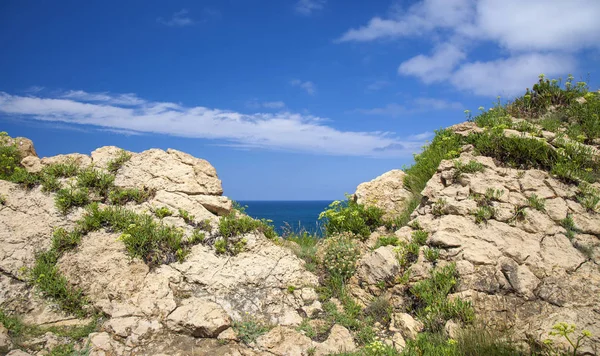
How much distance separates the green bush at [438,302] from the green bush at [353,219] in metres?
2.21

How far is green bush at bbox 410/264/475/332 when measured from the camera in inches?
239

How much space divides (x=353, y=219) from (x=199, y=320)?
427 cm

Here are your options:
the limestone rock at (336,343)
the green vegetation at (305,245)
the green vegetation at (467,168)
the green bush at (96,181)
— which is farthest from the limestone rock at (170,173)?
the green vegetation at (467,168)

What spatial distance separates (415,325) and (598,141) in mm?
7357

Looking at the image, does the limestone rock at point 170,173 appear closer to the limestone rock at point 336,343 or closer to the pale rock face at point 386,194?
the pale rock face at point 386,194

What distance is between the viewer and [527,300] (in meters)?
6.20

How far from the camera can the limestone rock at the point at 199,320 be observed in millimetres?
6039

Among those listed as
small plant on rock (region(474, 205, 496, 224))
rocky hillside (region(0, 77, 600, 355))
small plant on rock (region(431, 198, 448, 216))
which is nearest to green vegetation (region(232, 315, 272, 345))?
rocky hillside (region(0, 77, 600, 355))

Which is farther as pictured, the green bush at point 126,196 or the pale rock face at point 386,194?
the pale rock face at point 386,194

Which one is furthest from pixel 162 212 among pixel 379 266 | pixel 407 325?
pixel 407 325

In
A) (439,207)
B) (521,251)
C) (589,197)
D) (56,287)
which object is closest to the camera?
(56,287)

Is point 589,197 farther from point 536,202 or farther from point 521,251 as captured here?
point 521,251

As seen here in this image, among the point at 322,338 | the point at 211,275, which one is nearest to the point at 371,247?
the point at 322,338

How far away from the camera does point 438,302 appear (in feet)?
20.7
